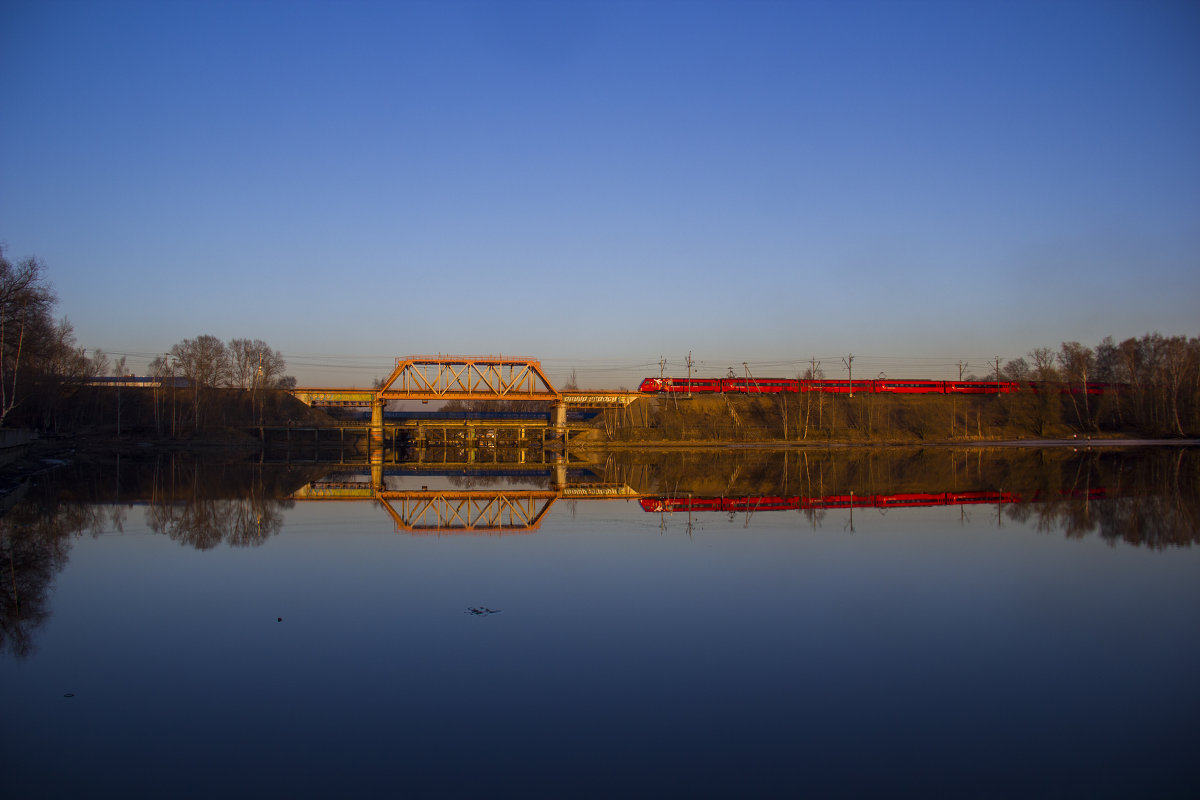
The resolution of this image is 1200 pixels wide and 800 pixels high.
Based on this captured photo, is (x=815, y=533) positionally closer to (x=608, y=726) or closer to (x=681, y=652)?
(x=681, y=652)

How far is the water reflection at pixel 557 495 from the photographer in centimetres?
1877

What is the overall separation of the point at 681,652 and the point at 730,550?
321 inches

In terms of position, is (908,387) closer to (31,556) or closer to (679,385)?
(679,385)

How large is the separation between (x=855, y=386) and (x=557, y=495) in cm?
5992

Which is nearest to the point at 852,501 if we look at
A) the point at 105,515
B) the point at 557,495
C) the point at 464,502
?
the point at 557,495

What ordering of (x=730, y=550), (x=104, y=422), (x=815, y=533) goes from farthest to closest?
(x=104, y=422), (x=815, y=533), (x=730, y=550)

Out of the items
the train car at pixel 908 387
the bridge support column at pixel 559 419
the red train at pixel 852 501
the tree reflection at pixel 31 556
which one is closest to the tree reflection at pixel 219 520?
the tree reflection at pixel 31 556


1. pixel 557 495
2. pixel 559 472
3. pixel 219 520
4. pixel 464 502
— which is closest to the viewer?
pixel 219 520

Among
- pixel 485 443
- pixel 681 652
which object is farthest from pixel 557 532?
pixel 485 443

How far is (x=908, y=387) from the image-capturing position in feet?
279

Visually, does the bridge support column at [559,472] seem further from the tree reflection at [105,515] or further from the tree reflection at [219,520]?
the tree reflection at [219,520]

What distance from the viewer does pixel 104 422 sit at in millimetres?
75062

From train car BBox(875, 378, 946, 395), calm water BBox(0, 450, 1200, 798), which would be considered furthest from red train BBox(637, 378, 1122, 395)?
calm water BBox(0, 450, 1200, 798)

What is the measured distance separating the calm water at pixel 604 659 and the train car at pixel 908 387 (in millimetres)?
65408
